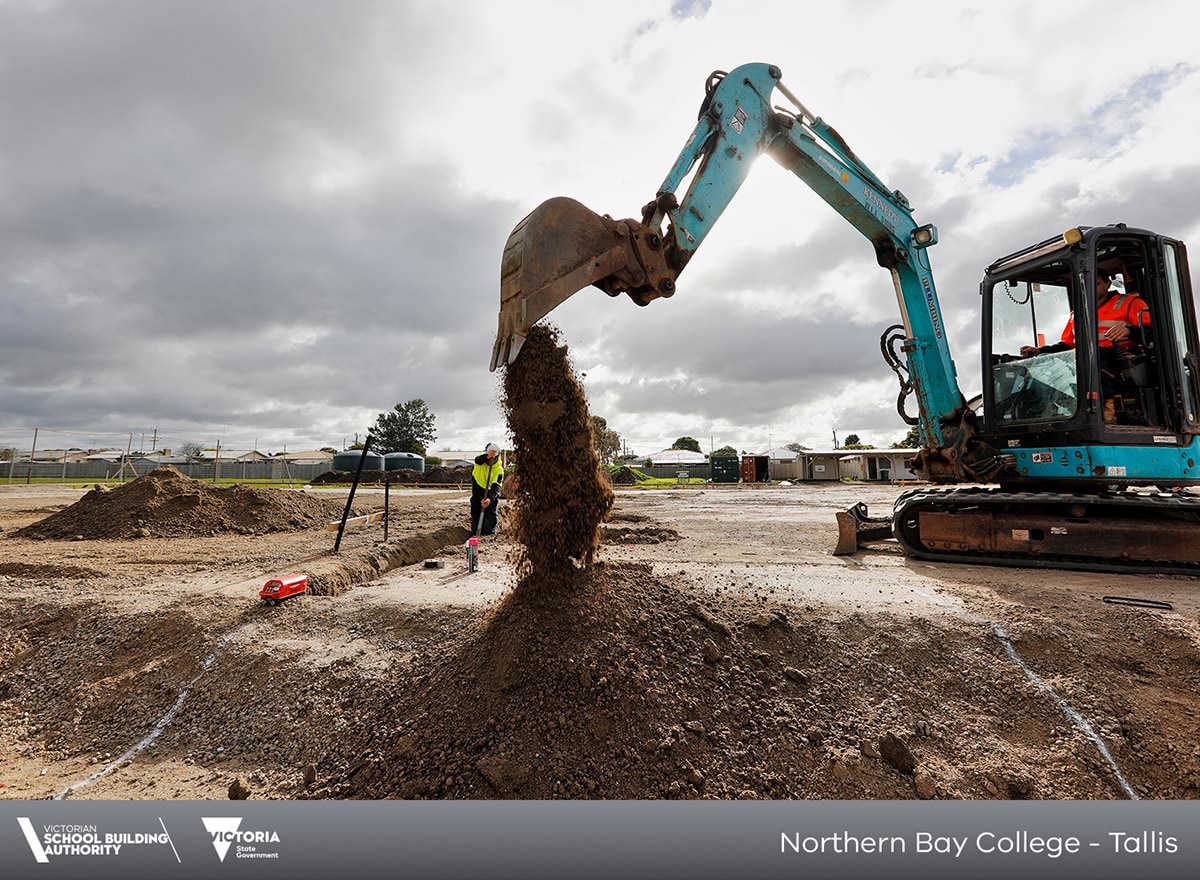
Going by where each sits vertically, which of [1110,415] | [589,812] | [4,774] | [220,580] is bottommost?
[4,774]

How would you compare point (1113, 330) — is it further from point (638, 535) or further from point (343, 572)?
point (343, 572)

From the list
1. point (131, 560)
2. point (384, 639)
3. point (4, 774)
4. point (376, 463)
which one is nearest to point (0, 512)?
point (131, 560)

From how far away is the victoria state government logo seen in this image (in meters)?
2.31

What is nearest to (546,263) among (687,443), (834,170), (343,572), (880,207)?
(343,572)

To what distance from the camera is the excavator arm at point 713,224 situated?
160 inches

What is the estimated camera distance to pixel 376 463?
4522cm

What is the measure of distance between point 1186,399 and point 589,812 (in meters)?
7.67

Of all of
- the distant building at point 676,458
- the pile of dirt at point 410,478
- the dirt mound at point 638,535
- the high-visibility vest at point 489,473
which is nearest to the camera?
the high-visibility vest at point 489,473

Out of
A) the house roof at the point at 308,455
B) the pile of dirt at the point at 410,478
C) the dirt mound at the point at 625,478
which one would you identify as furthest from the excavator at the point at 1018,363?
the house roof at the point at 308,455

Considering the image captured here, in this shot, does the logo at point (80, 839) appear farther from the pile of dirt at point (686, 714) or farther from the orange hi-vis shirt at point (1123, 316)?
the orange hi-vis shirt at point (1123, 316)

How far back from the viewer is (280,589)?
521cm

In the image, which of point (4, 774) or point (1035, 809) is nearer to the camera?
point (1035, 809)

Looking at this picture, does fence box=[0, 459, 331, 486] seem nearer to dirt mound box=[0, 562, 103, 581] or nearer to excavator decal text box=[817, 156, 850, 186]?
dirt mound box=[0, 562, 103, 581]

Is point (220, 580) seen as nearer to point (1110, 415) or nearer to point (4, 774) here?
point (4, 774)
